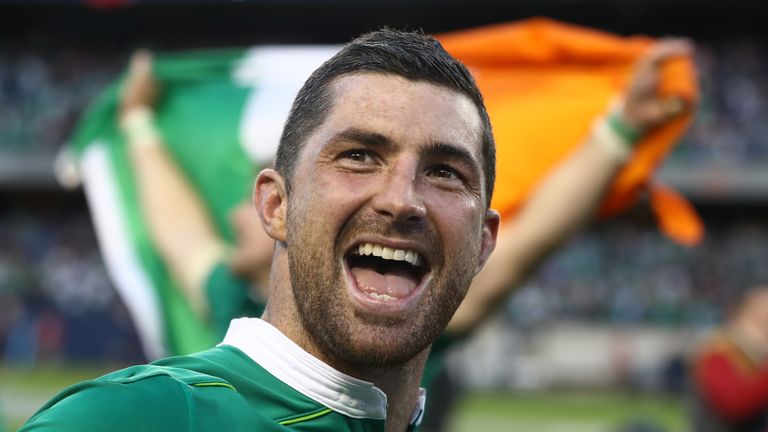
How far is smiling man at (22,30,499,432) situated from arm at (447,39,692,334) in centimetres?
178

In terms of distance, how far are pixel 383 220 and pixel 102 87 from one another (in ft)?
86.3

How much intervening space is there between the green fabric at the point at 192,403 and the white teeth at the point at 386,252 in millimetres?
237

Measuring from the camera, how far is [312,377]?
163 cm

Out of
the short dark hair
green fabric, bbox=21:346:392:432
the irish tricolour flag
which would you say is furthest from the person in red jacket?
green fabric, bbox=21:346:392:432

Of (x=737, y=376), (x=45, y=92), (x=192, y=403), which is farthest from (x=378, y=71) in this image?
(x=45, y=92)

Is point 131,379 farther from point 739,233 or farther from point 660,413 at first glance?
point 739,233

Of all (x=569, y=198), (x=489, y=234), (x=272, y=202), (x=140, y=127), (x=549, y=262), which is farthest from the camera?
(x=549, y=262)

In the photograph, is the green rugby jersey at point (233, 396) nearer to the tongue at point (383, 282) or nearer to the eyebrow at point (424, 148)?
the tongue at point (383, 282)

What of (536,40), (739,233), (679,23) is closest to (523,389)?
(739,233)

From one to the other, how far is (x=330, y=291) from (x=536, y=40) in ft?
11.2

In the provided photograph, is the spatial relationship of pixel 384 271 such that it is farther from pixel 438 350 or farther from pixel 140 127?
pixel 140 127

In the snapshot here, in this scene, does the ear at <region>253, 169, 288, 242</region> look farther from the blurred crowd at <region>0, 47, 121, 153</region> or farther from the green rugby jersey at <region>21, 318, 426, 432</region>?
the blurred crowd at <region>0, 47, 121, 153</region>

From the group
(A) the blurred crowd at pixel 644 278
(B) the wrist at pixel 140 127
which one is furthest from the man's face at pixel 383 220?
(A) the blurred crowd at pixel 644 278

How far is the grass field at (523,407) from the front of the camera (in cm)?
1520
